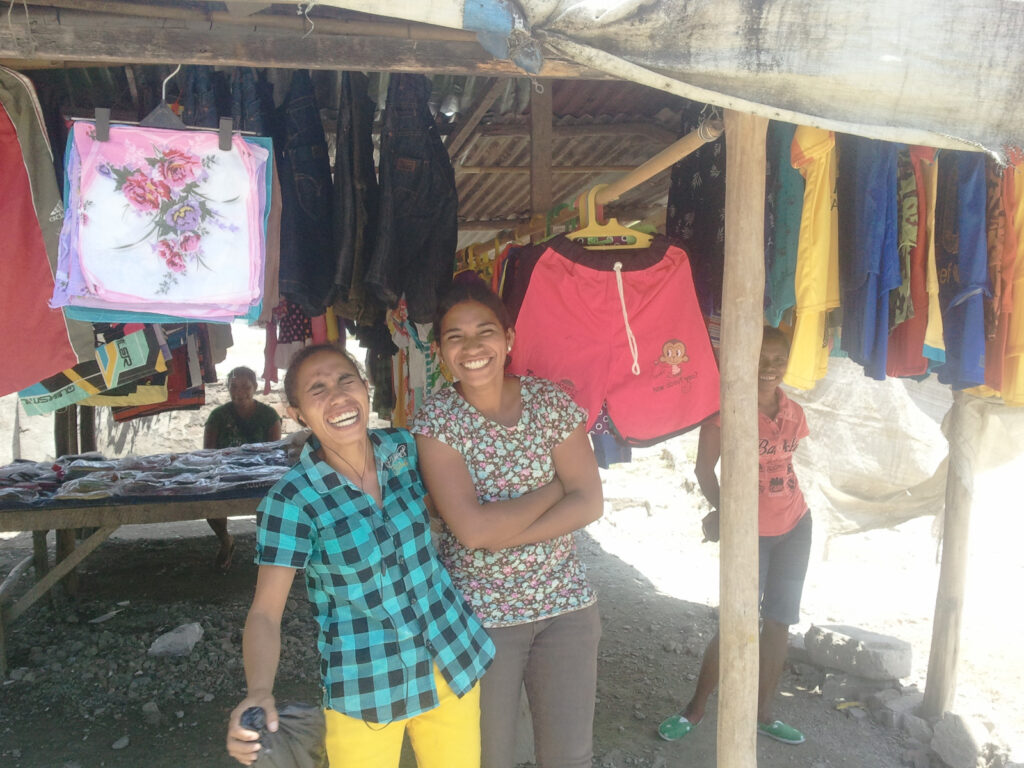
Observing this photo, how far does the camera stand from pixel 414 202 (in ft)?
9.75

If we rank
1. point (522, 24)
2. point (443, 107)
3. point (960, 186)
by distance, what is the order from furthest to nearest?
1. point (443, 107)
2. point (960, 186)
3. point (522, 24)

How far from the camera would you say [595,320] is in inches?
117

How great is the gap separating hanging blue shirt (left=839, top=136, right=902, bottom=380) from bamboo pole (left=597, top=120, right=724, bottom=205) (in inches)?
21.3

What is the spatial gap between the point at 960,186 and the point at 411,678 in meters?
2.57

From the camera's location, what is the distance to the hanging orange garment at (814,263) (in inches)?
104

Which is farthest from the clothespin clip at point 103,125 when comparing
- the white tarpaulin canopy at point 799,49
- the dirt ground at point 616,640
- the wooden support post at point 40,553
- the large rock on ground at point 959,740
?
the large rock on ground at point 959,740

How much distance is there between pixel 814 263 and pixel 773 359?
0.79 metres

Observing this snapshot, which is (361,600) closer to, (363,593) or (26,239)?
(363,593)

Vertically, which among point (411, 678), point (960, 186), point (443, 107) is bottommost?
point (411, 678)

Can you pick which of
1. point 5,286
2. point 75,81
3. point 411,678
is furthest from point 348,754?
point 75,81

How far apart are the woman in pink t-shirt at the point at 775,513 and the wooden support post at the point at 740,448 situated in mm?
1171

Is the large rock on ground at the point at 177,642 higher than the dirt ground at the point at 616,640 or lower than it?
higher

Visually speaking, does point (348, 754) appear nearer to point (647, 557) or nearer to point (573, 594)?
point (573, 594)

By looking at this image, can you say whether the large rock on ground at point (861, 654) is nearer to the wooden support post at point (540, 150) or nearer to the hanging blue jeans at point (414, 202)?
the wooden support post at point (540, 150)
